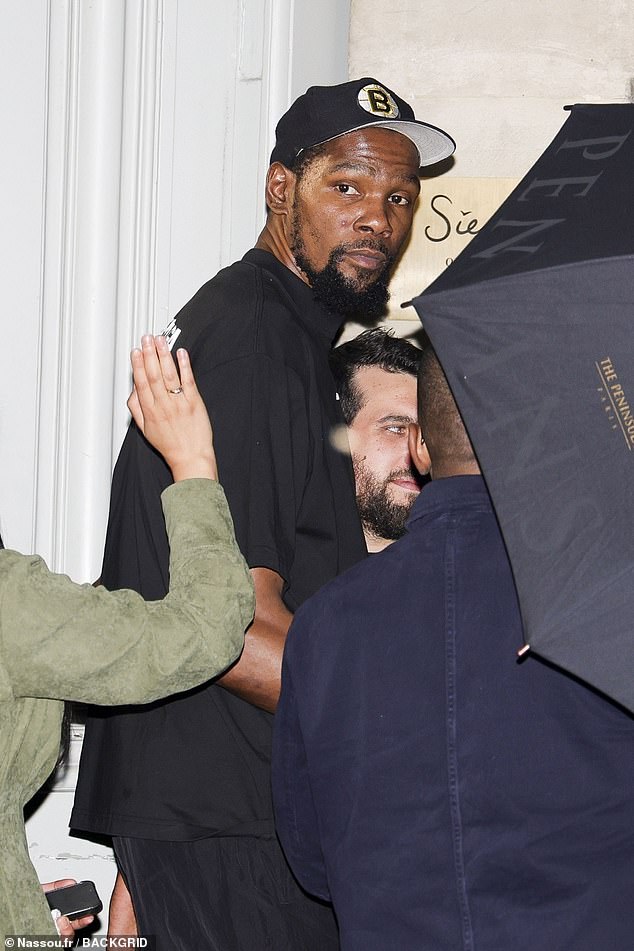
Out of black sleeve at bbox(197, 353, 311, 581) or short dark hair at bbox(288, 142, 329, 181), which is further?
short dark hair at bbox(288, 142, 329, 181)

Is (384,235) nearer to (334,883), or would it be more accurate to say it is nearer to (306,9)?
(306,9)

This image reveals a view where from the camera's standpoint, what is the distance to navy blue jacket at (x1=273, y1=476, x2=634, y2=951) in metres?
1.47

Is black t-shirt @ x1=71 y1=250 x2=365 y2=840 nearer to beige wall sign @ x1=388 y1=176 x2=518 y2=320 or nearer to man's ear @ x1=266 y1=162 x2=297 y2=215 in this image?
man's ear @ x1=266 y1=162 x2=297 y2=215

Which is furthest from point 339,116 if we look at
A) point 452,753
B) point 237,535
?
point 452,753

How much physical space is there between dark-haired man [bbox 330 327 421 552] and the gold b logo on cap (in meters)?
0.57

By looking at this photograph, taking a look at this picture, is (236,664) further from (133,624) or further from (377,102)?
(377,102)

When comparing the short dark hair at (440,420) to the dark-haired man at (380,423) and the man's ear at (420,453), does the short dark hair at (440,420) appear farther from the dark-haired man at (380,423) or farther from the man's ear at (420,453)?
the dark-haired man at (380,423)

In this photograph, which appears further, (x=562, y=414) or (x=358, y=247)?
(x=358, y=247)

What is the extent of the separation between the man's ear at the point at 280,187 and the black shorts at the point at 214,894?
1252mm

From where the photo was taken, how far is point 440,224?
10.3 ft

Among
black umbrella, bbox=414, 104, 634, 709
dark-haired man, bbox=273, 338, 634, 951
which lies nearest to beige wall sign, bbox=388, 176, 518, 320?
dark-haired man, bbox=273, 338, 634, 951

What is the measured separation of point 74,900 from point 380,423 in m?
1.28

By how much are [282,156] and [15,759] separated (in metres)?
1.41

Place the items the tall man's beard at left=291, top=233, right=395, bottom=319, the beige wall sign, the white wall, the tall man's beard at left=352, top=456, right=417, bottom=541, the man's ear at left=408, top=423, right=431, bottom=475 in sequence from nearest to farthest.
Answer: the man's ear at left=408, top=423, right=431, bottom=475, the tall man's beard at left=291, top=233, right=395, bottom=319, the tall man's beard at left=352, top=456, right=417, bottom=541, the white wall, the beige wall sign
